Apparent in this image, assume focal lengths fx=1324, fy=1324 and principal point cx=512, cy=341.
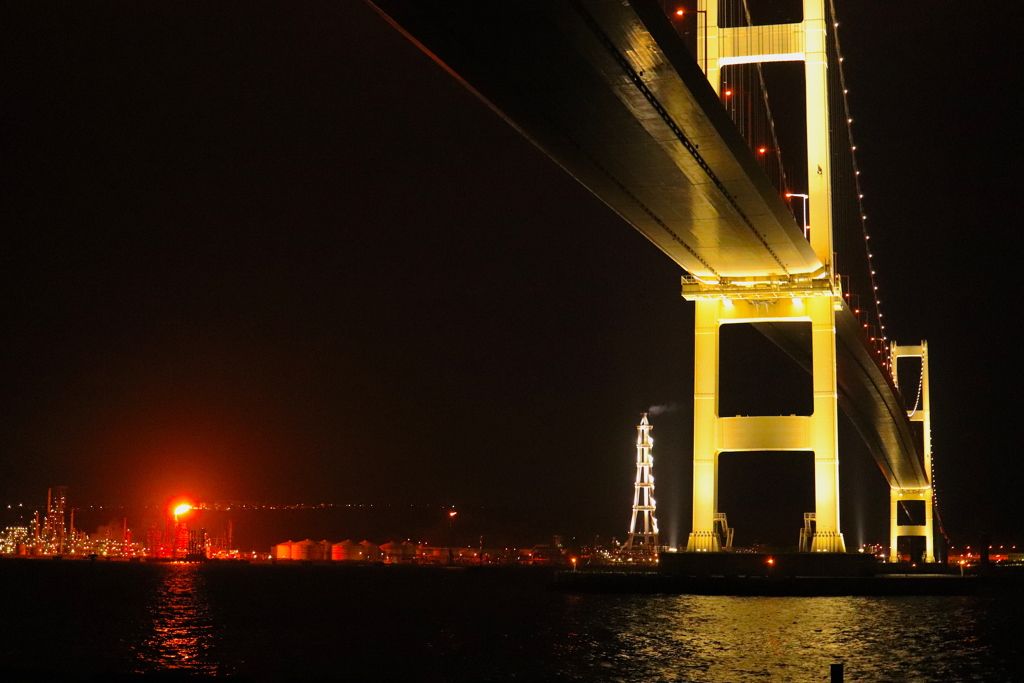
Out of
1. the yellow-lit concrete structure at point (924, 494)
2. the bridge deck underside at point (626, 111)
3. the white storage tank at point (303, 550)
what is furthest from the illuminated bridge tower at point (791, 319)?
the white storage tank at point (303, 550)

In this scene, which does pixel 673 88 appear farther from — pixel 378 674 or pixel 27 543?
pixel 27 543

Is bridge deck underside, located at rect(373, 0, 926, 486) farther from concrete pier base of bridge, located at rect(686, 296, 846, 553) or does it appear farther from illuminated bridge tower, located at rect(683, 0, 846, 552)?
concrete pier base of bridge, located at rect(686, 296, 846, 553)

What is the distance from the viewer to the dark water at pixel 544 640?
47.1ft

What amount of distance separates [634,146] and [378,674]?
268 inches

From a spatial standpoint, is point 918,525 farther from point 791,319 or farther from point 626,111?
point 626,111

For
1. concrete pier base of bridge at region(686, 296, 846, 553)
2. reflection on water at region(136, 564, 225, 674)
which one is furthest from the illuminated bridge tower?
reflection on water at region(136, 564, 225, 674)

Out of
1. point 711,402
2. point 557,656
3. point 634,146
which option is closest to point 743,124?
point 711,402

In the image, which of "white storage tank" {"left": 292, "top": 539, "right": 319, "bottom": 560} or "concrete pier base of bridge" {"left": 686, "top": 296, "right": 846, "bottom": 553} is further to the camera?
"white storage tank" {"left": 292, "top": 539, "right": 319, "bottom": 560}

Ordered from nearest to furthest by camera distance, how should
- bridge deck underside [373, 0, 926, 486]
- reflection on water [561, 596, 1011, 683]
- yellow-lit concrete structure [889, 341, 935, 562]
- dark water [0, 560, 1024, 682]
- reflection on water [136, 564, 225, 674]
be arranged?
bridge deck underside [373, 0, 926, 486] < reflection on water [561, 596, 1011, 683] < dark water [0, 560, 1024, 682] < reflection on water [136, 564, 225, 674] < yellow-lit concrete structure [889, 341, 935, 562]

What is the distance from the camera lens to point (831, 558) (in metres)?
24.0

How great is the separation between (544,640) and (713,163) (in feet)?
22.0

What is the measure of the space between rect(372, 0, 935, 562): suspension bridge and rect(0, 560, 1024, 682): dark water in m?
3.23

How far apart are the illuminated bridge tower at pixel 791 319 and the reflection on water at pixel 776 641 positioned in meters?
1.98

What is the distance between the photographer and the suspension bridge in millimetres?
12461
